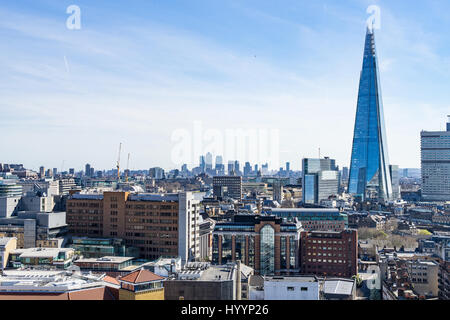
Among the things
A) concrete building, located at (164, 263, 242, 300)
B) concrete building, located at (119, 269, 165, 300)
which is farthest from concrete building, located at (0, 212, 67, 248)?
concrete building, located at (164, 263, 242, 300)

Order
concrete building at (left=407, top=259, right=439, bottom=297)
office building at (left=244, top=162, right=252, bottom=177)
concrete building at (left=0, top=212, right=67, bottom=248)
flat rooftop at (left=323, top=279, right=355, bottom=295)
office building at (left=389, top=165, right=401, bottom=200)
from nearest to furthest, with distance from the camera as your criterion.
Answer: flat rooftop at (left=323, top=279, right=355, bottom=295), concrete building at (left=407, top=259, right=439, bottom=297), concrete building at (left=0, top=212, right=67, bottom=248), office building at (left=389, top=165, right=401, bottom=200), office building at (left=244, top=162, right=252, bottom=177)

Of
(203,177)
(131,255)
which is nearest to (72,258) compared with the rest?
(131,255)

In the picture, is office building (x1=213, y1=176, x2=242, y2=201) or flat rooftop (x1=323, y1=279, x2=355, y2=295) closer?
flat rooftop (x1=323, y1=279, x2=355, y2=295)

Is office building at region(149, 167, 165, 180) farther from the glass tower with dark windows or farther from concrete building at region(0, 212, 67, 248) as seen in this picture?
concrete building at region(0, 212, 67, 248)

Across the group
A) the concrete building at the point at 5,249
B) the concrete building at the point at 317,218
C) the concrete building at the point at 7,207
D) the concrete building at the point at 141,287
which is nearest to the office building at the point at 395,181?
the concrete building at the point at 317,218

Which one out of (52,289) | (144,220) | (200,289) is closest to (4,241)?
(144,220)
